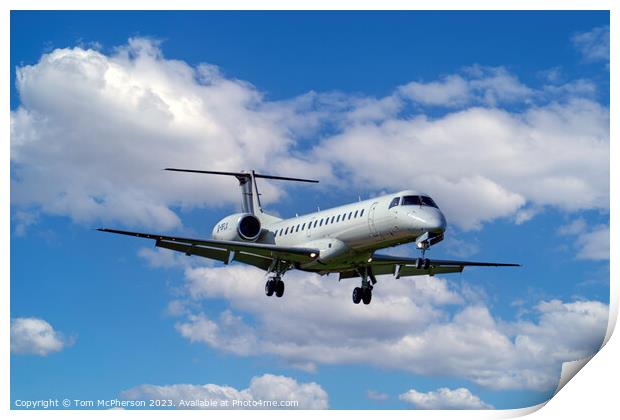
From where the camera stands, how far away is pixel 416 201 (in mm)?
37500

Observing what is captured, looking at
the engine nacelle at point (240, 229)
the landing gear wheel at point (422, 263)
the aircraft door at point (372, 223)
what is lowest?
the landing gear wheel at point (422, 263)

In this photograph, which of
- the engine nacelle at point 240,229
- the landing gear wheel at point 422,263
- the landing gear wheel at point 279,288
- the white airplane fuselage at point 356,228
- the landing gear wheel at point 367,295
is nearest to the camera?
the landing gear wheel at point 422,263

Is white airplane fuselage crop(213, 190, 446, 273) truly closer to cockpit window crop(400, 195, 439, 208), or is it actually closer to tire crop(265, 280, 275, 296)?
cockpit window crop(400, 195, 439, 208)

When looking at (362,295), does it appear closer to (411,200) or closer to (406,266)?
(406,266)

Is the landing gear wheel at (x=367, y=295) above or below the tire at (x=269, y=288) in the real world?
below

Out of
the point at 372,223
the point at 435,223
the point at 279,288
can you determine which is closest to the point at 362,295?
the point at 279,288

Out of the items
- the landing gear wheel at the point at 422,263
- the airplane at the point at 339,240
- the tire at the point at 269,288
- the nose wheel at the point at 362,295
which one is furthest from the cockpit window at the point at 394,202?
the tire at the point at 269,288

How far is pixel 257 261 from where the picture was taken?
44.3 m

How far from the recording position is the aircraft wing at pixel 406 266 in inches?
1696

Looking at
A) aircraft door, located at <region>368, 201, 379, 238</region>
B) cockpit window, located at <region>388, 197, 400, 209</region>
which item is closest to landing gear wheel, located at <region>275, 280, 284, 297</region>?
aircraft door, located at <region>368, 201, 379, 238</region>

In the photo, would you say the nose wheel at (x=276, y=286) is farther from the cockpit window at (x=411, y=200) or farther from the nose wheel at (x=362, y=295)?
the cockpit window at (x=411, y=200)

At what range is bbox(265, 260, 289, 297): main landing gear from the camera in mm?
43312
